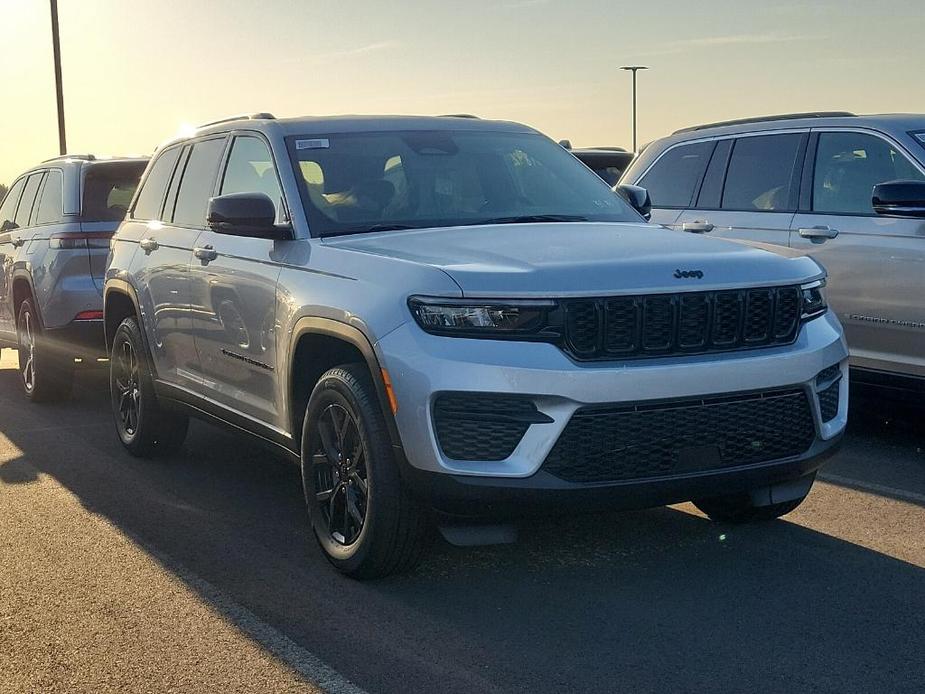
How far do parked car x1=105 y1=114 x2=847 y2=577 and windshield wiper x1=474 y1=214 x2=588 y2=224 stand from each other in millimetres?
16

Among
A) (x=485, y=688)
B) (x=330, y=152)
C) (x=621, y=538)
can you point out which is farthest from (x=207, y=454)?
(x=485, y=688)

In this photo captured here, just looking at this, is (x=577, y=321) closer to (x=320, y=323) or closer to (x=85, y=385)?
(x=320, y=323)

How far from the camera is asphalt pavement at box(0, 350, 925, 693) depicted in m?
4.07

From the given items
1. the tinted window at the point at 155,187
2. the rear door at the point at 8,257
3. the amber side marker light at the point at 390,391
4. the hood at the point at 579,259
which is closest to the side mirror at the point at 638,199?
the hood at the point at 579,259

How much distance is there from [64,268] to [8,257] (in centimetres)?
165

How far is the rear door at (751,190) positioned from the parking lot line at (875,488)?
1800mm

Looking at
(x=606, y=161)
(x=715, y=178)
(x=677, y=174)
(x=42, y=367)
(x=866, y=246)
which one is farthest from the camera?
(x=606, y=161)

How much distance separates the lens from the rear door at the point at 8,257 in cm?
1109

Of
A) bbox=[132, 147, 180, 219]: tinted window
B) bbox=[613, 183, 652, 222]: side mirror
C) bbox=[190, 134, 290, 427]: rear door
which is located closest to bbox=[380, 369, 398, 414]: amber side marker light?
bbox=[190, 134, 290, 427]: rear door

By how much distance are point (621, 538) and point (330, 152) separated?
2.21 m

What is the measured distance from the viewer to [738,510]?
561 cm

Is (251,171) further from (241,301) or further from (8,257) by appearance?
(8,257)

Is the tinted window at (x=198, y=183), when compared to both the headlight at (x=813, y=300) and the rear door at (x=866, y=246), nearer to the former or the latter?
the headlight at (x=813, y=300)

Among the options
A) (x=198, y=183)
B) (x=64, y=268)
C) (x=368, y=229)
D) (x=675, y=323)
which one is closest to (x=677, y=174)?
(x=198, y=183)
